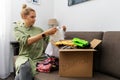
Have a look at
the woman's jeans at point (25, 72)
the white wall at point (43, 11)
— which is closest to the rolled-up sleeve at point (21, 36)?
the woman's jeans at point (25, 72)

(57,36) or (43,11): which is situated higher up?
(43,11)

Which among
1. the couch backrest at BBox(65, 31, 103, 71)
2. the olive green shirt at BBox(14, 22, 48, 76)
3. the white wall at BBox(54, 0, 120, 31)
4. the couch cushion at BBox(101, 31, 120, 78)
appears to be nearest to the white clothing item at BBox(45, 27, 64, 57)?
the olive green shirt at BBox(14, 22, 48, 76)

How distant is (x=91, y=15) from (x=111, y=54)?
0.95 metres

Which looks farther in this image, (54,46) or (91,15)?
(91,15)

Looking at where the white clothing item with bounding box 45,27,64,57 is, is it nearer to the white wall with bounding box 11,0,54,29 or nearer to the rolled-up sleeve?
the rolled-up sleeve

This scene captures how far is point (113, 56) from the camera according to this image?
155 cm

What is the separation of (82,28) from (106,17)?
1.62 ft

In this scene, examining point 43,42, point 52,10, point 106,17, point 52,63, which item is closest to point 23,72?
point 52,63

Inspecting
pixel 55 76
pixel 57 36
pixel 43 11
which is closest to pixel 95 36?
pixel 57 36

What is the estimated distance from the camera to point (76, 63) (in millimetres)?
1498

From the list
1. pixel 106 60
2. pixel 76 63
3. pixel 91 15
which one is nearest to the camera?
pixel 76 63

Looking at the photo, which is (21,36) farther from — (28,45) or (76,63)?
(76,63)

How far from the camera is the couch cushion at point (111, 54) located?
59.9 inches

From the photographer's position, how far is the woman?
Result: 1558mm
